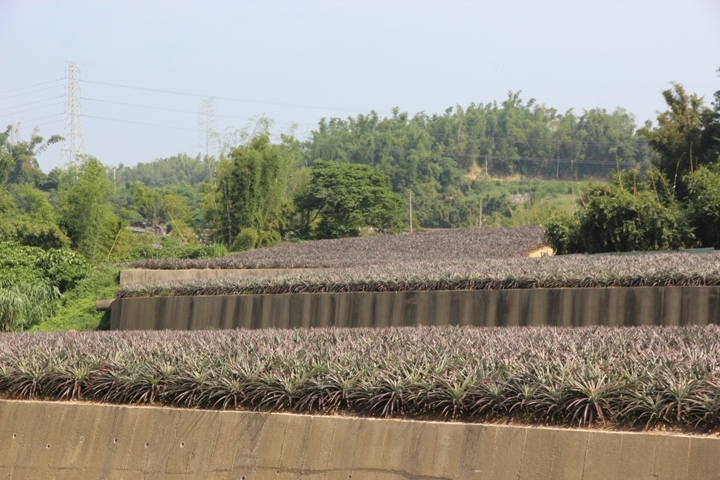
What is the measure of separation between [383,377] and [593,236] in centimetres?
1393

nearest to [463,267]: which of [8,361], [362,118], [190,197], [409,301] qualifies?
[409,301]

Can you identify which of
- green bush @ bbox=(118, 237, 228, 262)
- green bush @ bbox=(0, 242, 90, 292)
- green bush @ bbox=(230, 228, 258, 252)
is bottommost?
green bush @ bbox=(0, 242, 90, 292)

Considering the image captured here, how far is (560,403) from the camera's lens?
564 centimetres

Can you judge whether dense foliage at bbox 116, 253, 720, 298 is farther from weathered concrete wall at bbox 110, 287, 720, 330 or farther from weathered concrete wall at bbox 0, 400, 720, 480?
weathered concrete wall at bbox 0, 400, 720, 480

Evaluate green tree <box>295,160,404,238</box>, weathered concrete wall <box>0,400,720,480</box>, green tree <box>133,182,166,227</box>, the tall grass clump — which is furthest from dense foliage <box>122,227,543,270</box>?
green tree <box>133,182,166,227</box>

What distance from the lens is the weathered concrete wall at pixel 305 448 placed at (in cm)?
514

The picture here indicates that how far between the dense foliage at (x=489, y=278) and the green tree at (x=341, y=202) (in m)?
28.6

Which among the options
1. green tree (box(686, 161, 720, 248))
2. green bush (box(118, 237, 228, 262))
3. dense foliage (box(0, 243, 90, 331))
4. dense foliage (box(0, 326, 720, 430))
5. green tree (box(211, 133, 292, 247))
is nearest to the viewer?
dense foliage (box(0, 326, 720, 430))

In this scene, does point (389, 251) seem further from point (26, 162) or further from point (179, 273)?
point (26, 162)

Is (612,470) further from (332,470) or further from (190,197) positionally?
(190,197)

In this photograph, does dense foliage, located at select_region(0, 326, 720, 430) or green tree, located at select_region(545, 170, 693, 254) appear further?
green tree, located at select_region(545, 170, 693, 254)

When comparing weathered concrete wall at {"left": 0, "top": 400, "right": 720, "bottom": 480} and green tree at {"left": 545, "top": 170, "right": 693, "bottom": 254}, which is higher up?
green tree at {"left": 545, "top": 170, "right": 693, "bottom": 254}

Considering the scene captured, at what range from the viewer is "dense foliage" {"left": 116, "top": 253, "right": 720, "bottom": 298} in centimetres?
1151

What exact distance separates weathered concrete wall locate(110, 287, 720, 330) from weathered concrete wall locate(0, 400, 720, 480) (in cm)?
595
